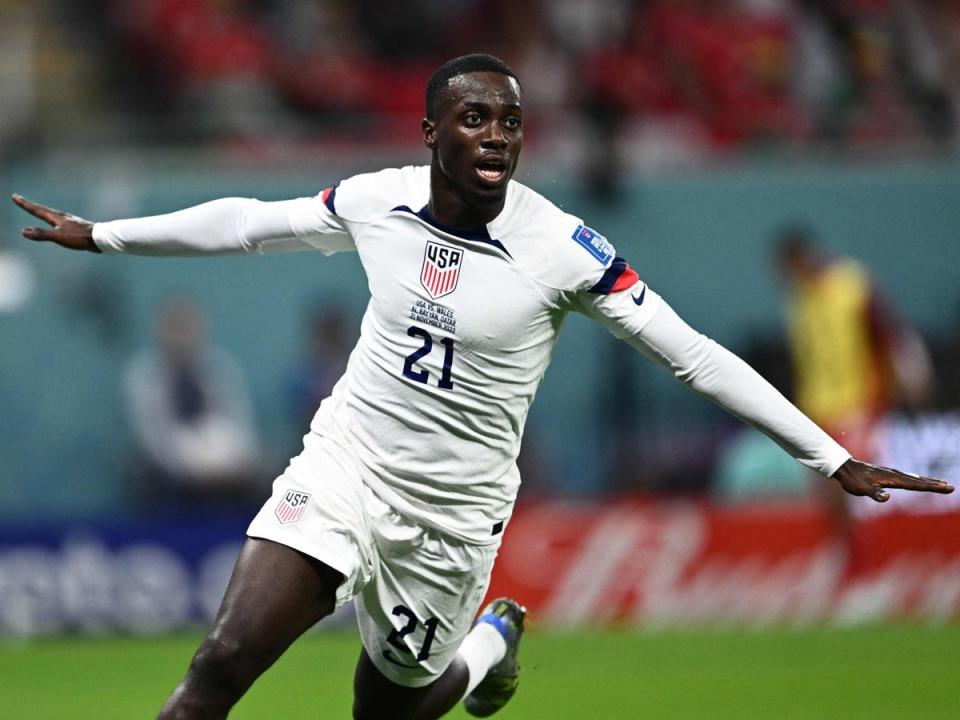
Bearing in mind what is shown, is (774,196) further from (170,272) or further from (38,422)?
(38,422)

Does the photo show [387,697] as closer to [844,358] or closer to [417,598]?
[417,598]

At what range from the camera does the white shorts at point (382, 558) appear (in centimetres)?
538

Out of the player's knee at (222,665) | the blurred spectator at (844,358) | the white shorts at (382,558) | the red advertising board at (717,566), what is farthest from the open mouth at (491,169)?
the red advertising board at (717,566)

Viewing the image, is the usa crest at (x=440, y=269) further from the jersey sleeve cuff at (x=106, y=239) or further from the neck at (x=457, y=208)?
the jersey sleeve cuff at (x=106, y=239)

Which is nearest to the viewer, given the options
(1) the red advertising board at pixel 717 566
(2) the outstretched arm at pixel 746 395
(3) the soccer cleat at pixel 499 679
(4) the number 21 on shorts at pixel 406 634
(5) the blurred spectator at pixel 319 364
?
(2) the outstretched arm at pixel 746 395

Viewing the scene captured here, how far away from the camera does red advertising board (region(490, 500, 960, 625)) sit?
12.2 meters

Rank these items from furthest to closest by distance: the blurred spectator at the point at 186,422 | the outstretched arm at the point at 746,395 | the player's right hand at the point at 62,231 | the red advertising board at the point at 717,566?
1. the blurred spectator at the point at 186,422
2. the red advertising board at the point at 717,566
3. the player's right hand at the point at 62,231
4. the outstretched arm at the point at 746,395

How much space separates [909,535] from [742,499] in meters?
1.19

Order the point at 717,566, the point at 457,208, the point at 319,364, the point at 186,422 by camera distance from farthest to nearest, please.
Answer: the point at 319,364
the point at 186,422
the point at 717,566
the point at 457,208

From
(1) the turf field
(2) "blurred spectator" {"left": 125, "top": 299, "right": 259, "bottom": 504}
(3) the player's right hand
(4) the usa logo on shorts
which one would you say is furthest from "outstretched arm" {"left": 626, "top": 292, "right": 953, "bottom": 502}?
(2) "blurred spectator" {"left": 125, "top": 299, "right": 259, "bottom": 504}

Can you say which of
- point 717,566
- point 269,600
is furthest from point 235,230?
point 717,566

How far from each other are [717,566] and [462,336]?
23.9 ft

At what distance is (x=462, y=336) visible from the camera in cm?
545

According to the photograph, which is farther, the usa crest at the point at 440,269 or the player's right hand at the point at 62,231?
the player's right hand at the point at 62,231
